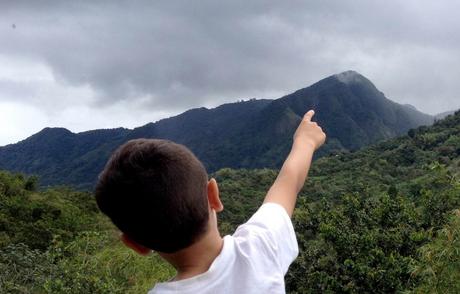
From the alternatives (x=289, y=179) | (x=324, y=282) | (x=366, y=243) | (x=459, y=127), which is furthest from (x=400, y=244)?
(x=459, y=127)

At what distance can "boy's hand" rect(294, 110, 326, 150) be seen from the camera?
1387 mm

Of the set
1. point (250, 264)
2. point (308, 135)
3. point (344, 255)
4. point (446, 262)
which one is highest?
point (308, 135)

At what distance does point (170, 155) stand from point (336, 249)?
10734 millimetres

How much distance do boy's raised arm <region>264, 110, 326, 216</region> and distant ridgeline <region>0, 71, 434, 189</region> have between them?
459 feet

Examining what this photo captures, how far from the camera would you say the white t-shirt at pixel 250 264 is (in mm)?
1130

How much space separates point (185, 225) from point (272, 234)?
7.7 inches

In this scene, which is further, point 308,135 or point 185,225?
point 308,135

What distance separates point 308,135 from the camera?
1.40 metres

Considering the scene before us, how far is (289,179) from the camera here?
132 cm

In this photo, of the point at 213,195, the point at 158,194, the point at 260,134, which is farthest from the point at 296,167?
the point at 260,134

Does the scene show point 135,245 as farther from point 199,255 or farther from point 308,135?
point 308,135

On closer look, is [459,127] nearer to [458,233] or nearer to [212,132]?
[458,233]

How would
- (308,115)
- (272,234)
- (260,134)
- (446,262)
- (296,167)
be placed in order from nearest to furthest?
(272,234) → (296,167) → (308,115) → (446,262) → (260,134)

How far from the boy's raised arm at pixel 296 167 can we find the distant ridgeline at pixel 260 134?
140 m
